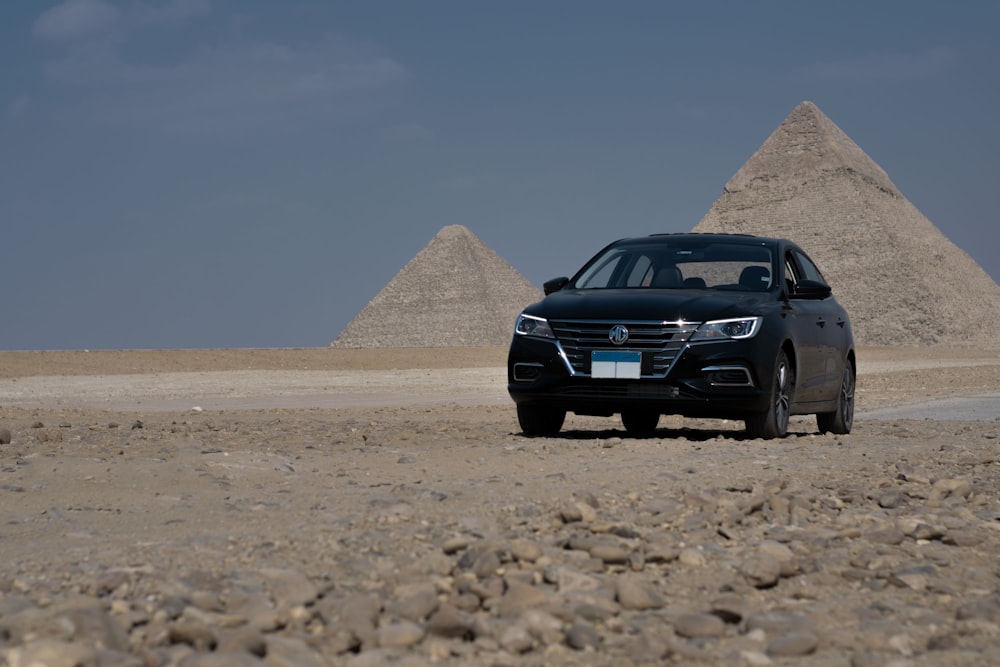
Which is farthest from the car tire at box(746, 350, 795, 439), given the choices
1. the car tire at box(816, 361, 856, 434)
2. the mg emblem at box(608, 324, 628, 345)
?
the car tire at box(816, 361, 856, 434)

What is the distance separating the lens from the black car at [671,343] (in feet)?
32.1

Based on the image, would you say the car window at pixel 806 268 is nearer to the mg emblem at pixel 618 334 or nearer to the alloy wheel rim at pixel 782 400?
the alloy wheel rim at pixel 782 400

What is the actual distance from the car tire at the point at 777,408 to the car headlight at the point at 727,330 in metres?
0.38

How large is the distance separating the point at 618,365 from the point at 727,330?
0.85 metres

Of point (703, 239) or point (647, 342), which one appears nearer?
point (647, 342)

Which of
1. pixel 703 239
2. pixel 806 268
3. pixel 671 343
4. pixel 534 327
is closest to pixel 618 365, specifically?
pixel 671 343

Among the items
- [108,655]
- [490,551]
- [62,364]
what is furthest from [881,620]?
[62,364]

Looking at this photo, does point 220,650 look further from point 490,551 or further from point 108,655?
point 490,551

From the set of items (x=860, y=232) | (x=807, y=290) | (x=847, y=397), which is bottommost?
(x=847, y=397)

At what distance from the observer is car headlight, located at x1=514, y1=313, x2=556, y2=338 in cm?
1017

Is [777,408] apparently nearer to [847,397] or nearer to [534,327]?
[534,327]

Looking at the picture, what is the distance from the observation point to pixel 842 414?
39.8ft

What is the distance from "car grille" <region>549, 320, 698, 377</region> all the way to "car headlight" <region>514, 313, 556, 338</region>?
1.08 ft

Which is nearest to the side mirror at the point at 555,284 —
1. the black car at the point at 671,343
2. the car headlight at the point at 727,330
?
the black car at the point at 671,343
